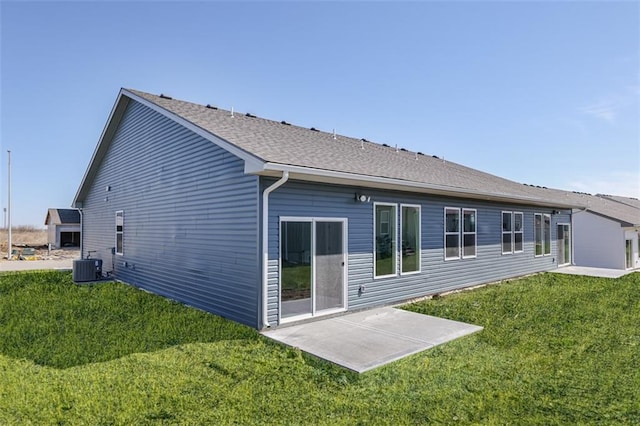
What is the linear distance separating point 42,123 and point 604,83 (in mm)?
18873

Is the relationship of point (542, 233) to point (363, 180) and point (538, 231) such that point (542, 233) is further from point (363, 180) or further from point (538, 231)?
point (363, 180)

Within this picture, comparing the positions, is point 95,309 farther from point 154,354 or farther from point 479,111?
point 479,111

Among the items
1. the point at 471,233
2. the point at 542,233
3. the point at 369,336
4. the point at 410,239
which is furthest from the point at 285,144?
the point at 542,233

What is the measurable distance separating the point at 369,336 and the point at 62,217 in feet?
113

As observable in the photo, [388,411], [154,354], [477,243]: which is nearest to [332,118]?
[477,243]

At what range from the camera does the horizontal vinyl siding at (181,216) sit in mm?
6324

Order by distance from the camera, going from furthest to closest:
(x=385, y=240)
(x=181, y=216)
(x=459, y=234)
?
(x=459, y=234), (x=181, y=216), (x=385, y=240)

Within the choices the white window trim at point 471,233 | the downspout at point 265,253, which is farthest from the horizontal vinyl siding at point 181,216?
the white window trim at point 471,233

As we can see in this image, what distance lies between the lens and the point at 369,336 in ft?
18.6

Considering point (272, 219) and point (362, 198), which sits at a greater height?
point (362, 198)

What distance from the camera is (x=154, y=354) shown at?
481 centimetres

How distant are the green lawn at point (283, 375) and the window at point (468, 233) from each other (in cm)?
330

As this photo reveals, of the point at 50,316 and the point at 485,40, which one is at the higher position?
the point at 485,40

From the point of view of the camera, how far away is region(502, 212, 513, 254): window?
11961 mm
